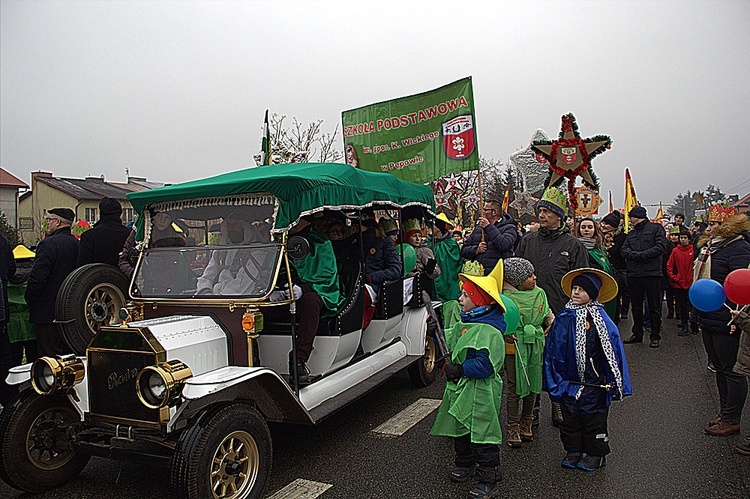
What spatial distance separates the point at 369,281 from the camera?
5949 millimetres

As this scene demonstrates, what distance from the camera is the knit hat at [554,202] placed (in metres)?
5.68

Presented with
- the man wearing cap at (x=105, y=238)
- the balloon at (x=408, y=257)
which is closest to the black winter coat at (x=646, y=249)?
the balloon at (x=408, y=257)

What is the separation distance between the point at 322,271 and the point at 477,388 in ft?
5.65

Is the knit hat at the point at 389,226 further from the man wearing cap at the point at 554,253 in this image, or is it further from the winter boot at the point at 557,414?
the winter boot at the point at 557,414

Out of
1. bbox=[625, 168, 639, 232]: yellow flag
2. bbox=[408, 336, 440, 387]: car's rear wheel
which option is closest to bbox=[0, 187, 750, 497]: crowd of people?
bbox=[408, 336, 440, 387]: car's rear wheel

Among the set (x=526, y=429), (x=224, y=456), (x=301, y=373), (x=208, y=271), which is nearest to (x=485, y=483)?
(x=526, y=429)

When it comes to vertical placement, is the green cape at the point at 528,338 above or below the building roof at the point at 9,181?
below

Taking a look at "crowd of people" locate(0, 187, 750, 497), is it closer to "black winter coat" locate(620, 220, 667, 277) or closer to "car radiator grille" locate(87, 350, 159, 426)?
"car radiator grille" locate(87, 350, 159, 426)

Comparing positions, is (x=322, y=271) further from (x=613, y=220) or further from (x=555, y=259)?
(x=613, y=220)

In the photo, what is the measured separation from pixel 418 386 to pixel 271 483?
2.88 metres

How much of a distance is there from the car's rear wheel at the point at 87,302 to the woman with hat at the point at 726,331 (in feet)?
17.2

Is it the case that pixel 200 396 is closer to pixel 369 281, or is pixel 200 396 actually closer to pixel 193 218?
pixel 193 218

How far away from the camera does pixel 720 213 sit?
5727 millimetres

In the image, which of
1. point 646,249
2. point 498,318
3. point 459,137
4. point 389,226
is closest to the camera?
point 498,318
